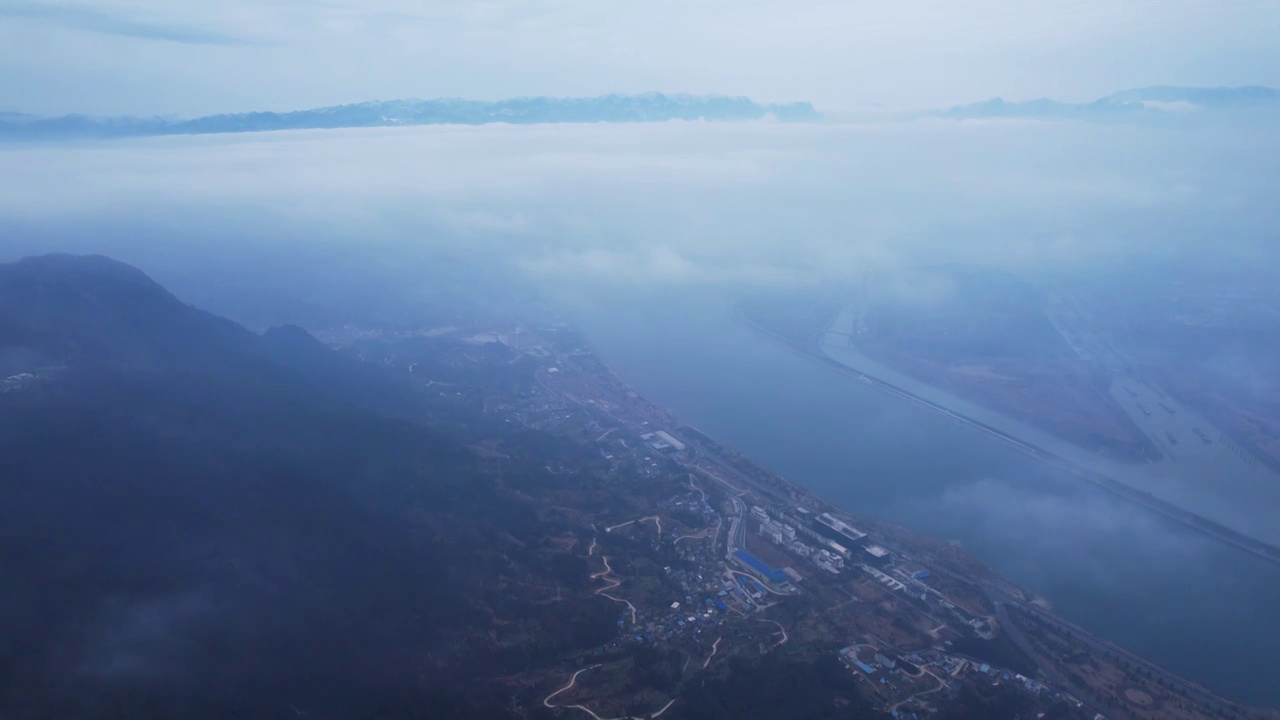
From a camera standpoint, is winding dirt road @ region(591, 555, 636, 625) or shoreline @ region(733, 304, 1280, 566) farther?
shoreline @ region(733, 304, 1280, 566)

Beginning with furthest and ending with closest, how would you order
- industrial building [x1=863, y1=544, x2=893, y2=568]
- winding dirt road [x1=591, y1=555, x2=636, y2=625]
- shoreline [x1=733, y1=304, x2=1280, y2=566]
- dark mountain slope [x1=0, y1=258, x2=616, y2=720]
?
shoreline [x1=733, y1=304, x2=1280, y2=566], industrial building [x1=863, y1=544, x2=893, y2=568], winding dirt road [x1=591, y1=555, x2=636, y2=625], dark mountain slope [x1=0, y1=258, x2=616, y2=720]

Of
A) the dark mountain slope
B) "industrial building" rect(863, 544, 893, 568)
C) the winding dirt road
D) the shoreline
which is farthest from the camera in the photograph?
the shoreline

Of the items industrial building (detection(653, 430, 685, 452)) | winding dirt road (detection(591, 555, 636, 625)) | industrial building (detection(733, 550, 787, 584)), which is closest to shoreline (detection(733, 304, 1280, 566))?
industrial building (detection(653, 430, 685, 452))

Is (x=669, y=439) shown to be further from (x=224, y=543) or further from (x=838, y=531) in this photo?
(x=224, y=543)

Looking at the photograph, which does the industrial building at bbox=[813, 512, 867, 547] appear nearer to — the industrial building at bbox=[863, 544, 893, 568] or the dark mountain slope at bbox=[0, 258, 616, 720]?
the industrial building at bbox=[863, 544, 893, 568]

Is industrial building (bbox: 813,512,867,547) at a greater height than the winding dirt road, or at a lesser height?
lesser

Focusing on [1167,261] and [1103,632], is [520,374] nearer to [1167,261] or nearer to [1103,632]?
[1103,632]

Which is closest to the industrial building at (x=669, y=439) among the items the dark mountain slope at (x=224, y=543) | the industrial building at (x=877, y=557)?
the dark mountain slope at (x=224, y=543)

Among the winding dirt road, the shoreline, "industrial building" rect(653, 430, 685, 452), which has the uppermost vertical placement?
"industrial building" rect(653, 430, 685, 452)

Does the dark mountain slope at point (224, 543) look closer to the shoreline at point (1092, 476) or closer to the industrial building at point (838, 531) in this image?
the industrial building at point (838, 531)
